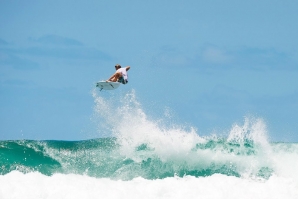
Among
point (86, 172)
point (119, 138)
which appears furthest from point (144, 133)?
point (86, 172)

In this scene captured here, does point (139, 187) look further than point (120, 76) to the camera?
No

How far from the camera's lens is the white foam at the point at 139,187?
19.0 meters

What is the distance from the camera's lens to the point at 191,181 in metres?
20.2

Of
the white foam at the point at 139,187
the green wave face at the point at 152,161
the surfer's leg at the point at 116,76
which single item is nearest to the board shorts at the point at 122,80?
the surfer's leg at the point at 116,76

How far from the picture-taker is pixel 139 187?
1975 cm

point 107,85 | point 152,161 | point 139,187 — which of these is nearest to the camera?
point 139,187

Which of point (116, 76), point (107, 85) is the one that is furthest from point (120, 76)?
point (107, 85)

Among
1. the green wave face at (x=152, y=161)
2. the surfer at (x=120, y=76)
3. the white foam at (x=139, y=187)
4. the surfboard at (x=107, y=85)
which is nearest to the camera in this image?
the white foam at (x=139, y=187)

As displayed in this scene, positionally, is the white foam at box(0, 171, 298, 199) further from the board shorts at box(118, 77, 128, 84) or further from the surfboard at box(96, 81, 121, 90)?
the board shorts at box(118, 77, 128, 84)

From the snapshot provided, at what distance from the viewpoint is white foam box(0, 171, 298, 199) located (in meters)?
19.0

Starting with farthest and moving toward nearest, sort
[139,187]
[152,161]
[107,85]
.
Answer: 1. [107,85]
2. [152,161]
3. [139,187]

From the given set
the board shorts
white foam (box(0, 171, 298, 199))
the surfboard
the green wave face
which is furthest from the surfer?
white foam (box(0, 171, 298, 199))

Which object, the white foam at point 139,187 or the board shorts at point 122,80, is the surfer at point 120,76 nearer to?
the board shorts at point 122,80

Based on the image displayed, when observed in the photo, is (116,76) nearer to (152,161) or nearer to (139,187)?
(152,161)
